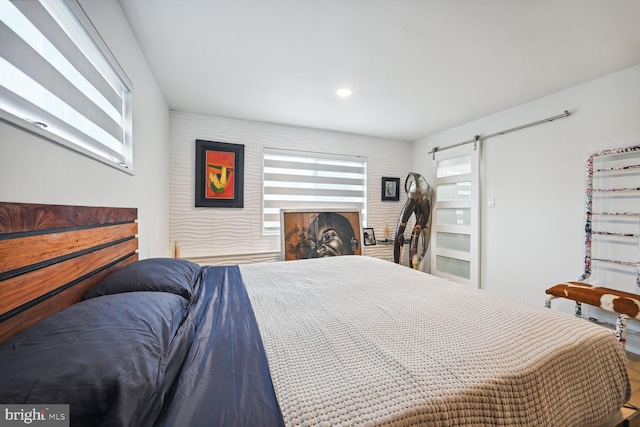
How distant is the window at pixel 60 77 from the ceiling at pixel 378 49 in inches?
20.0

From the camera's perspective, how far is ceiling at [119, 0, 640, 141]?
154 cm

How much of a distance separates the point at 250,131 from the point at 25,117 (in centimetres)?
273

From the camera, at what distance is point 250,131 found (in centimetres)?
346

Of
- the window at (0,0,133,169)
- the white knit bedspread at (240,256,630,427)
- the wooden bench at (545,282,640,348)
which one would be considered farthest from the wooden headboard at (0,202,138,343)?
the wooden bench at (545,282,640,348)

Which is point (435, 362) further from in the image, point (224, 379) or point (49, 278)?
point (49, 278)

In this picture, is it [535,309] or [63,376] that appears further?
[535,309]

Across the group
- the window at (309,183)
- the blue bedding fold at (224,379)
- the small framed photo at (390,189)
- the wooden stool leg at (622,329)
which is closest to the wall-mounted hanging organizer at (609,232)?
the wooden stool leg at (622,329)

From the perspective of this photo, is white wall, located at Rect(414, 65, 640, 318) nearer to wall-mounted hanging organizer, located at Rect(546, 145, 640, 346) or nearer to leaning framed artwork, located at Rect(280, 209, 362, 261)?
wall-mounted hanging organizer, located at Rect(546, 145, 640, 346)

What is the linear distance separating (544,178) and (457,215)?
1143mm

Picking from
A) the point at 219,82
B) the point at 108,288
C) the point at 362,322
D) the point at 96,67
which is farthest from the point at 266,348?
the point at 219,82

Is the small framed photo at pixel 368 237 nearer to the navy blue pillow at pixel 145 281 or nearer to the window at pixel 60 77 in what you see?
the navy blue pillow at pixel 145 281

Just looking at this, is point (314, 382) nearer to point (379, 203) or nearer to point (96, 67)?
point (96, 67)

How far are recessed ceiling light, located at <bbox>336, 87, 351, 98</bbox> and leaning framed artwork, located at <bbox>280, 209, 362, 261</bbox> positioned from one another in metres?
1.64

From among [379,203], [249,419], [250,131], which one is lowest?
[249,419]
